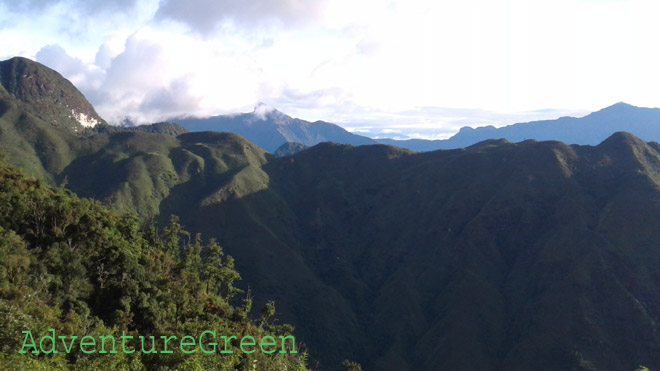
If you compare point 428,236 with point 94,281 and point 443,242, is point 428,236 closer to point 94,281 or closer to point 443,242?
point 443,242

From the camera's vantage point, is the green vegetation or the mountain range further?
the mountain range

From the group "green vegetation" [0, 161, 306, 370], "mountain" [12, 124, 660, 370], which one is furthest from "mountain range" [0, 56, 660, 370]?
"green vegetation" [0, 161, 306, 370]

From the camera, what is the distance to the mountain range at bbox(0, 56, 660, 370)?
102 m

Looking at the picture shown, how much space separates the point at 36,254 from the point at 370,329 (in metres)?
85.5

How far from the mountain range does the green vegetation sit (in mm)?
55610

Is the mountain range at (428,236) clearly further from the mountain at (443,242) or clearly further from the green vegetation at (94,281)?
the green vegetation at (94,281)

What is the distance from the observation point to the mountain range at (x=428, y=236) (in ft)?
335

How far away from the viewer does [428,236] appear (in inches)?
5536

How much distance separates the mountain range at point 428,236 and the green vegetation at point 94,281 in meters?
55.6

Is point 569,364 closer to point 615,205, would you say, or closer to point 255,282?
point 615,205

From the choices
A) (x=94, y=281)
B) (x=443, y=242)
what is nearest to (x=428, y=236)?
(x=443, y=242)

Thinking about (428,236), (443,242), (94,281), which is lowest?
(443,242)

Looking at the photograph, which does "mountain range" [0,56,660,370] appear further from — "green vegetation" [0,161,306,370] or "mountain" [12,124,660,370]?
"green vegetation" [0,161,306,370]

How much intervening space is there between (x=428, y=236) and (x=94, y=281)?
108 meters
